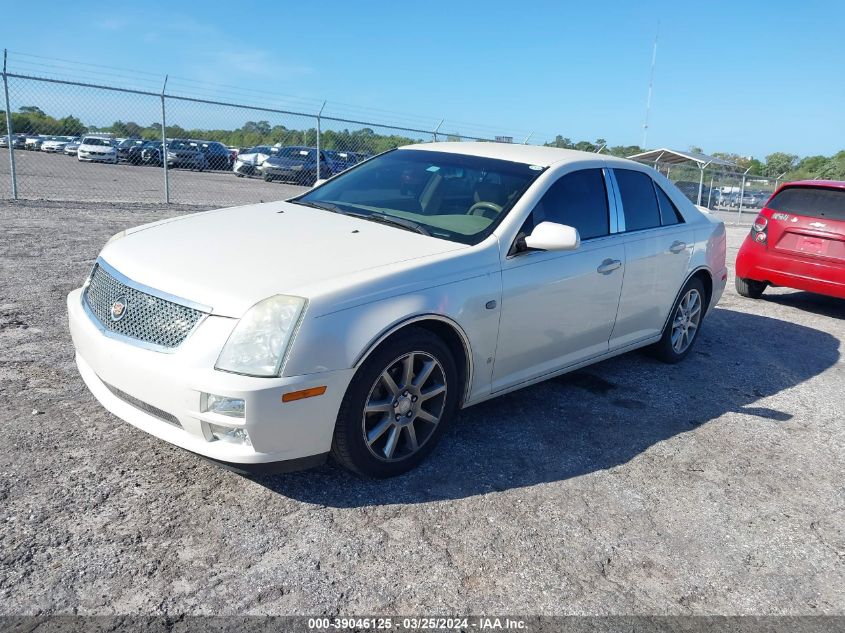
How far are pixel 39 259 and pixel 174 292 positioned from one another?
5.16 metres

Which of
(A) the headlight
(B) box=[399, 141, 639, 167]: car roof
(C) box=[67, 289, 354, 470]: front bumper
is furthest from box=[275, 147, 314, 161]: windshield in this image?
(A) the headlight

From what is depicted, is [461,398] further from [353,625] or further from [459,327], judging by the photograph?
[353,625]

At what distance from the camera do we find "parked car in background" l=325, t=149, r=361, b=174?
16.7 metres

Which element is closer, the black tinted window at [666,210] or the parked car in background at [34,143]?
the black tinted window at [666,210]

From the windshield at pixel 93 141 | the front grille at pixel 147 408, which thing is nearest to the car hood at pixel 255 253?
the front grille at pixel 147 408

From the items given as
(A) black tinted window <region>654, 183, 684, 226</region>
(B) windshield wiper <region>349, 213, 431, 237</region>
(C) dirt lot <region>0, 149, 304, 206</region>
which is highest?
(A) black tinted window <region>654, 183, 684, 226</region>

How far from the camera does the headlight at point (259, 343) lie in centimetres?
283

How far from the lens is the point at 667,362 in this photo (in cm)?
568

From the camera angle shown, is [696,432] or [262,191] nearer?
[696,432]

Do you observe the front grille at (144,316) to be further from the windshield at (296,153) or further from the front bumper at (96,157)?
the front bumper at (96,157)

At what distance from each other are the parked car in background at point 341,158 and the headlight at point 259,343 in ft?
46.2

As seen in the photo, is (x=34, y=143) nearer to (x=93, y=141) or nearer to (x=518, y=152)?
(x=93, y=141)

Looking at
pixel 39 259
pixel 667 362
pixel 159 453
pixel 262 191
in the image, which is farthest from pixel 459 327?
pixel 262 191

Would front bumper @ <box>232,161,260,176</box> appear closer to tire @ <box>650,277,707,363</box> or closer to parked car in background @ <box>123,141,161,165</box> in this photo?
parked car in background @ <box>123,141,161,165</box>
